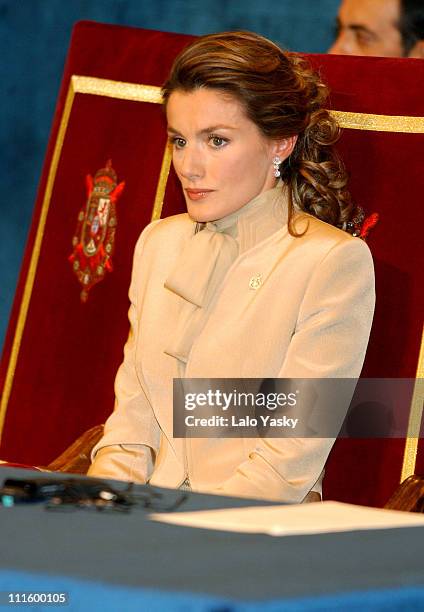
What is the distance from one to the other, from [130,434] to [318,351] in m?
0.46

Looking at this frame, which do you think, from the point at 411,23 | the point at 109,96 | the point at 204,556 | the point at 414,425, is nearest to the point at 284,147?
the point at 414,425

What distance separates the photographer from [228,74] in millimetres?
2422

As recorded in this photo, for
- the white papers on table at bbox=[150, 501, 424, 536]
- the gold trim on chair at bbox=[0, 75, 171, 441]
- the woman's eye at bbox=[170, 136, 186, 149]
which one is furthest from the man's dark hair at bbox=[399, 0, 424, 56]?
the white papers on table at bbox=[150, 501, 424, 536]

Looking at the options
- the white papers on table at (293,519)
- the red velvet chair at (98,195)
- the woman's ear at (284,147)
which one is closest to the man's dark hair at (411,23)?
the red velvet chair at (98,195)

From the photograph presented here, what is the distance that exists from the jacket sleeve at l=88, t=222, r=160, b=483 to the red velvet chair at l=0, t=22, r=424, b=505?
40 cm

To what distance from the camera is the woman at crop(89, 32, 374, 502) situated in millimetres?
2350

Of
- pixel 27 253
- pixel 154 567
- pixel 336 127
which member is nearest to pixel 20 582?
pixel 154 567

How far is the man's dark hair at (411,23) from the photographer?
352cm

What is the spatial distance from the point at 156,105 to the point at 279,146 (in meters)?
0.61

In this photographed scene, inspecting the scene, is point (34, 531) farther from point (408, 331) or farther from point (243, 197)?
point (408, 331)

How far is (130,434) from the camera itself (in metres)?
2.56

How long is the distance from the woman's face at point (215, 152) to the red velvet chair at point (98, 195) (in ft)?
1.17

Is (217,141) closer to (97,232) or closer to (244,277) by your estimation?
(244,277)

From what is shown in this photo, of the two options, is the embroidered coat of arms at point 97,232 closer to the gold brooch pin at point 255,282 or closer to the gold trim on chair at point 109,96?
the gold trim on chair at point 109,96
